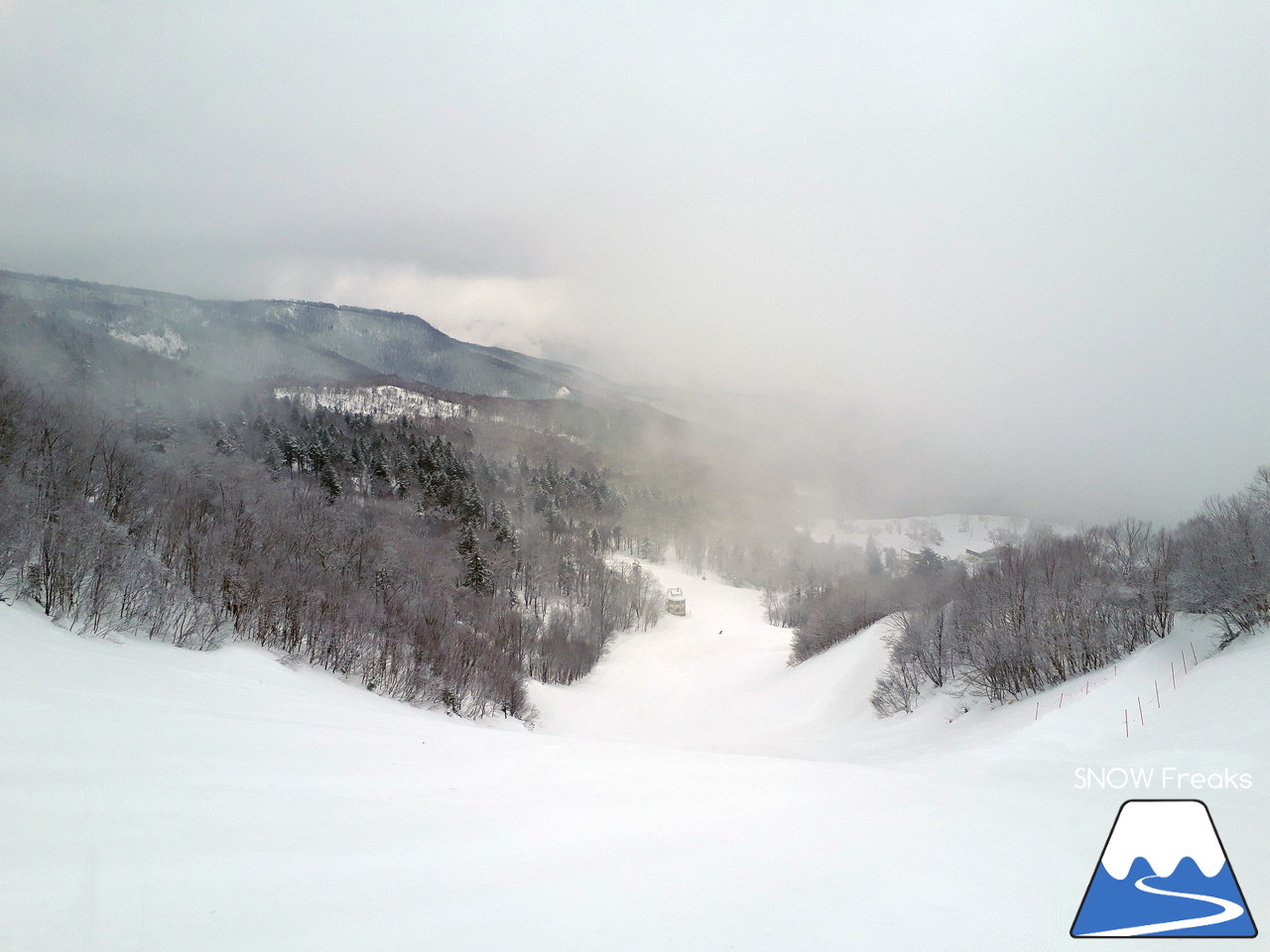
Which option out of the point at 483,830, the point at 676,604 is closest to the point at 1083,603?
the point at 483,830

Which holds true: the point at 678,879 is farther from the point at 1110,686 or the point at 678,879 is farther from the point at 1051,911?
the point at 1110,686

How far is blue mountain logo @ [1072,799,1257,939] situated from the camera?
4.84 meters

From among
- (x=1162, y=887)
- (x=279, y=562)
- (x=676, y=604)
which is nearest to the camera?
(x=1162, y=887)

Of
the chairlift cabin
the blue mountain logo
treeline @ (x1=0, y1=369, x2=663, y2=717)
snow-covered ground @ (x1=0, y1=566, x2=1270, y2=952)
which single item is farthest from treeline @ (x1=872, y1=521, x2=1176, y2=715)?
the chairlift cabin

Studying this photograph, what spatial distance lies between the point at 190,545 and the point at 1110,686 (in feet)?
128

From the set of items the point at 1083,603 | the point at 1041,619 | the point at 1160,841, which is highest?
the point at 1160,841

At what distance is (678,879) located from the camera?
206 inches

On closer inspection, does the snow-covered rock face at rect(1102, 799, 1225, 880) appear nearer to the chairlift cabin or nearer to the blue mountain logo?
the blue mountain logo

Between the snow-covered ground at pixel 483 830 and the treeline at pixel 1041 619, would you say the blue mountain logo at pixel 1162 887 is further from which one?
the treeline at pixel 1041 619

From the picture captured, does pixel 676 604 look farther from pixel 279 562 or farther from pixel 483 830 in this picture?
pixel 483 830

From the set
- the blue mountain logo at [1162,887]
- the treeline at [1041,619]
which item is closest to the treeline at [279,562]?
the blue mountain logo at [1162,887]

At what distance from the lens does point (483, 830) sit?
20.5 ft

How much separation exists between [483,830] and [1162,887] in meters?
6.76

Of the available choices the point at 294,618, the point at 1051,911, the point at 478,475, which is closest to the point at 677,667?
the point at 294,618
